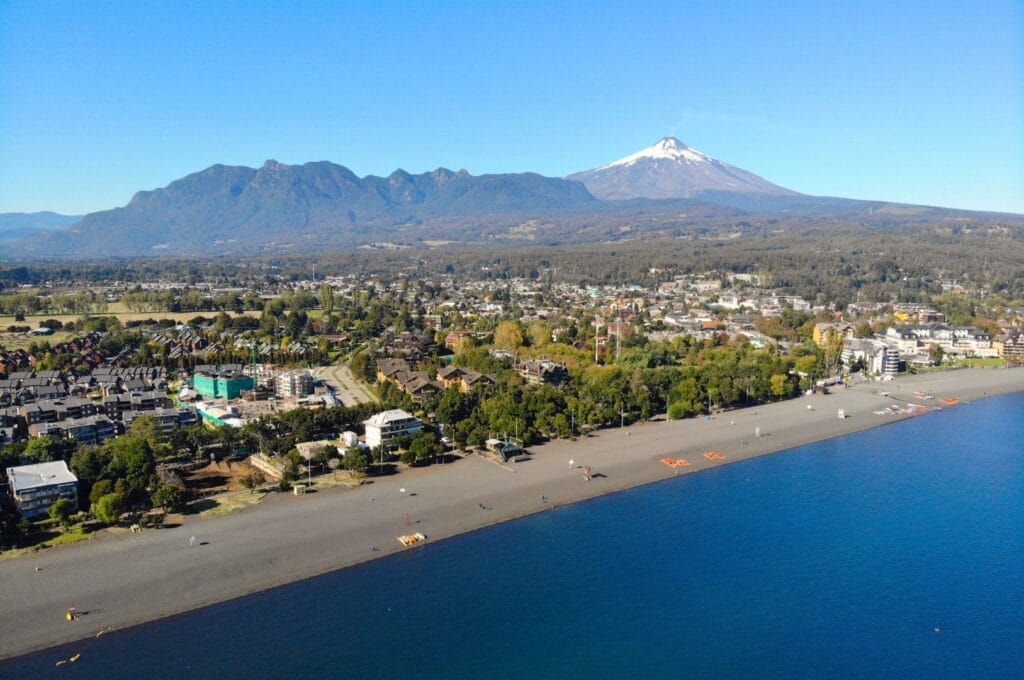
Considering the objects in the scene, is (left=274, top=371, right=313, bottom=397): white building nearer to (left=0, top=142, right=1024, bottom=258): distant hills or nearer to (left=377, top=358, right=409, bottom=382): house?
(left=377, top=358, right=409, bottom=382): house

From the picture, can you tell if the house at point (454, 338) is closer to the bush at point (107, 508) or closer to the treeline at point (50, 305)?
the bush at point (107, 508)

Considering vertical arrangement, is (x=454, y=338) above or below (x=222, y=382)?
below

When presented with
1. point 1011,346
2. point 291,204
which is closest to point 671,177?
point 291,204

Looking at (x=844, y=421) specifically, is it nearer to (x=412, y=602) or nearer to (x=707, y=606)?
(x=707, y=606)

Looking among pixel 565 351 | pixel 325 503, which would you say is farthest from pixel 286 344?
pixel 325 503

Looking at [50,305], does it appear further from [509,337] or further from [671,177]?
[671,177]

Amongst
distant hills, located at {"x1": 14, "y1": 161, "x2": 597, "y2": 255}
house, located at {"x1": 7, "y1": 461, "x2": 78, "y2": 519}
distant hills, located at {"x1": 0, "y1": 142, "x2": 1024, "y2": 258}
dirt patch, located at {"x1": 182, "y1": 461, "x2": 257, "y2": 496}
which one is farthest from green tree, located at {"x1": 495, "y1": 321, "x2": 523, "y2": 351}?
distant hills, located at {"x1": 14, "y1": 161, "x2": 597, "y2": 255}
